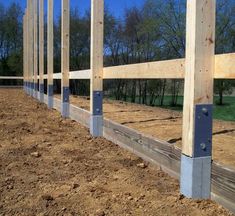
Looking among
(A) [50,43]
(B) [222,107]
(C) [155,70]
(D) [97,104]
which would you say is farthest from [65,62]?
(B) [222,107]

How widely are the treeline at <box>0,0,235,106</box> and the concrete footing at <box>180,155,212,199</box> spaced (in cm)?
781

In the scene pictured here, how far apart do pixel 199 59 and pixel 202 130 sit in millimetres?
395

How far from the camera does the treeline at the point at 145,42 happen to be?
12.0 meters

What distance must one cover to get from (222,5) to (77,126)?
9.87 m

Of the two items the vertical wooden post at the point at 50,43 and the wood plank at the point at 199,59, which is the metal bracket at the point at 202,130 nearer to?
the wood plank at the point at 199,59

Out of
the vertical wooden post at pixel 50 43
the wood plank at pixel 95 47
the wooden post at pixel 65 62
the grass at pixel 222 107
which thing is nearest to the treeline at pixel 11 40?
the grass at pixel 222 107

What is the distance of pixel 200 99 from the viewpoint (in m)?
2.32

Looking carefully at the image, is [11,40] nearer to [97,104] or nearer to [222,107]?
[222,107]

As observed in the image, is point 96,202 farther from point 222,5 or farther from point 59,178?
point 222,5

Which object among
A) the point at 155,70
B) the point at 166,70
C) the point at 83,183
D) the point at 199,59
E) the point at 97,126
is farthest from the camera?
the point at 97,126

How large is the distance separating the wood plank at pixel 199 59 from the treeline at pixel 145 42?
7690mm

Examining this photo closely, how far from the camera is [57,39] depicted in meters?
19.0

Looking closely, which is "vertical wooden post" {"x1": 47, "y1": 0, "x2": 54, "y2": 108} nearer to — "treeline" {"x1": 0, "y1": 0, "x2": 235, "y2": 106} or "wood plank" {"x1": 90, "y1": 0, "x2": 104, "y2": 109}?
"treeline" {"x1": 0, "y1": 0, "x2": 235, "y2": 106}

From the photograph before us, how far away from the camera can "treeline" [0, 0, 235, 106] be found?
11953 mm
